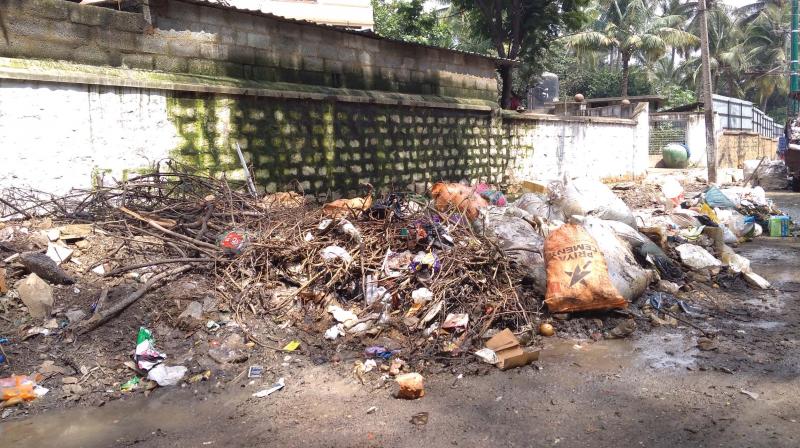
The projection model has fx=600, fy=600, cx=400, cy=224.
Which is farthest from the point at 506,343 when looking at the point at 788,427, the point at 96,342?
the point at 96,342

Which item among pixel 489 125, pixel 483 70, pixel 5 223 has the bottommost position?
pixel 5 223

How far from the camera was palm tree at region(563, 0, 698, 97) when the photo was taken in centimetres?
2409

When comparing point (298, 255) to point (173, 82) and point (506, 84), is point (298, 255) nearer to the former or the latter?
point (173, 82)

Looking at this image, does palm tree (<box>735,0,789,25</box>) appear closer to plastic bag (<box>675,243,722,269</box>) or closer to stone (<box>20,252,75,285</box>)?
plastic bag (<box>675,243,722,269</box>)

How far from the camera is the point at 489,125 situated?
428 inches

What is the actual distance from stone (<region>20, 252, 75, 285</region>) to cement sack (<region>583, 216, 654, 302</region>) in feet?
12.8

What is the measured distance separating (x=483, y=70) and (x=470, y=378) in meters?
8.22

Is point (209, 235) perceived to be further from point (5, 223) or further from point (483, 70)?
point (483, 70)

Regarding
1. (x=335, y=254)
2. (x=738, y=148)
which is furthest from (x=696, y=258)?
(x=738, y=148)

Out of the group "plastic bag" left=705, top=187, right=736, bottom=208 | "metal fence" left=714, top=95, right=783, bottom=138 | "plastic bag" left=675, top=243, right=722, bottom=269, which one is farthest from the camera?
"metal fence" left=714, top=95, right=783, bottom=138

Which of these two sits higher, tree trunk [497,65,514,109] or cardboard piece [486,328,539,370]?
tree trunk [497,65,514,109]

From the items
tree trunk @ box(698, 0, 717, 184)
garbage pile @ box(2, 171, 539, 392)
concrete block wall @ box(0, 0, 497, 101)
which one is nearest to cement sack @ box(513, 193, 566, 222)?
garbage pile @ box(2, 171, 539, 392)

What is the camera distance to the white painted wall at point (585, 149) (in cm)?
1212

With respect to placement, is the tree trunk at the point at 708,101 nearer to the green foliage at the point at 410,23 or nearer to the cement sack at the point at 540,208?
the green foliage at the point at 410,23
